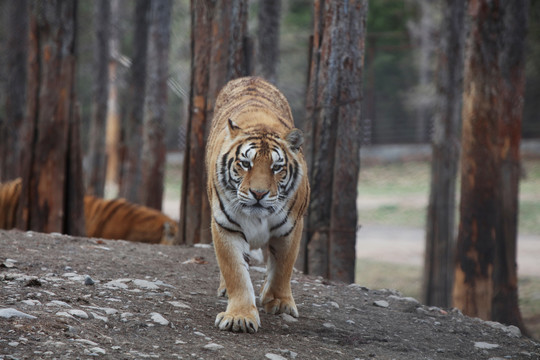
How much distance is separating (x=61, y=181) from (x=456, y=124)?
18.0ft

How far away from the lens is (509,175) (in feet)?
24.5

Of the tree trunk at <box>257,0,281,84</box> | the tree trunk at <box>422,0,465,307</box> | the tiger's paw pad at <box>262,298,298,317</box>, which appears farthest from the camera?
the tree trunk at <box>257,0,281,84</box>

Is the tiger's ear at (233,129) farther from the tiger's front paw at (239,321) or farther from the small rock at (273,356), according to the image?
the small rock at (273,356)

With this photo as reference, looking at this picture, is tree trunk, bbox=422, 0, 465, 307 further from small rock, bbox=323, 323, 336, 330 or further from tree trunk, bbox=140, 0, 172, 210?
small rock, bbox=323, 323, 336, 330

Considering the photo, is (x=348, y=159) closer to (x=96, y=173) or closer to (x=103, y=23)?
(x=96, y=173)

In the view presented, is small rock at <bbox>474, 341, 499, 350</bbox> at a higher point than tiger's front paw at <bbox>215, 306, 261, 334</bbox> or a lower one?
lower

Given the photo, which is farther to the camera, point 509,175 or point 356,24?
point 509,175

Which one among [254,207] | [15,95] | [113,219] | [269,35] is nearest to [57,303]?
[254,207]

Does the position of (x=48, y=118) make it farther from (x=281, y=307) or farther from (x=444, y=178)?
(x=444, y=178)

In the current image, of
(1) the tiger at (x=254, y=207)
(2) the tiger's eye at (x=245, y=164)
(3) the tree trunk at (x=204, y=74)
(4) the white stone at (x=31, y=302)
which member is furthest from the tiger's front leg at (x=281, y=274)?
(3) the tree trunk at (x=204, y=74)

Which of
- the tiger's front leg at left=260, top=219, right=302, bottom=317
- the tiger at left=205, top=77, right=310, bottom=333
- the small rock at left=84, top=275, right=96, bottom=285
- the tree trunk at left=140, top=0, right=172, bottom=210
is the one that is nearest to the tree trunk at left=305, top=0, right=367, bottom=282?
the tiger at left=205, top=77, right=310, bottom=333

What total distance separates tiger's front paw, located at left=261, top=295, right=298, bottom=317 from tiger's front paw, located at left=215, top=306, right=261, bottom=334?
434 mm

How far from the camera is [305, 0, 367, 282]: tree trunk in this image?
22.4ft

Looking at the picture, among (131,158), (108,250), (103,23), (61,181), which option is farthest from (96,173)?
(108,250)
